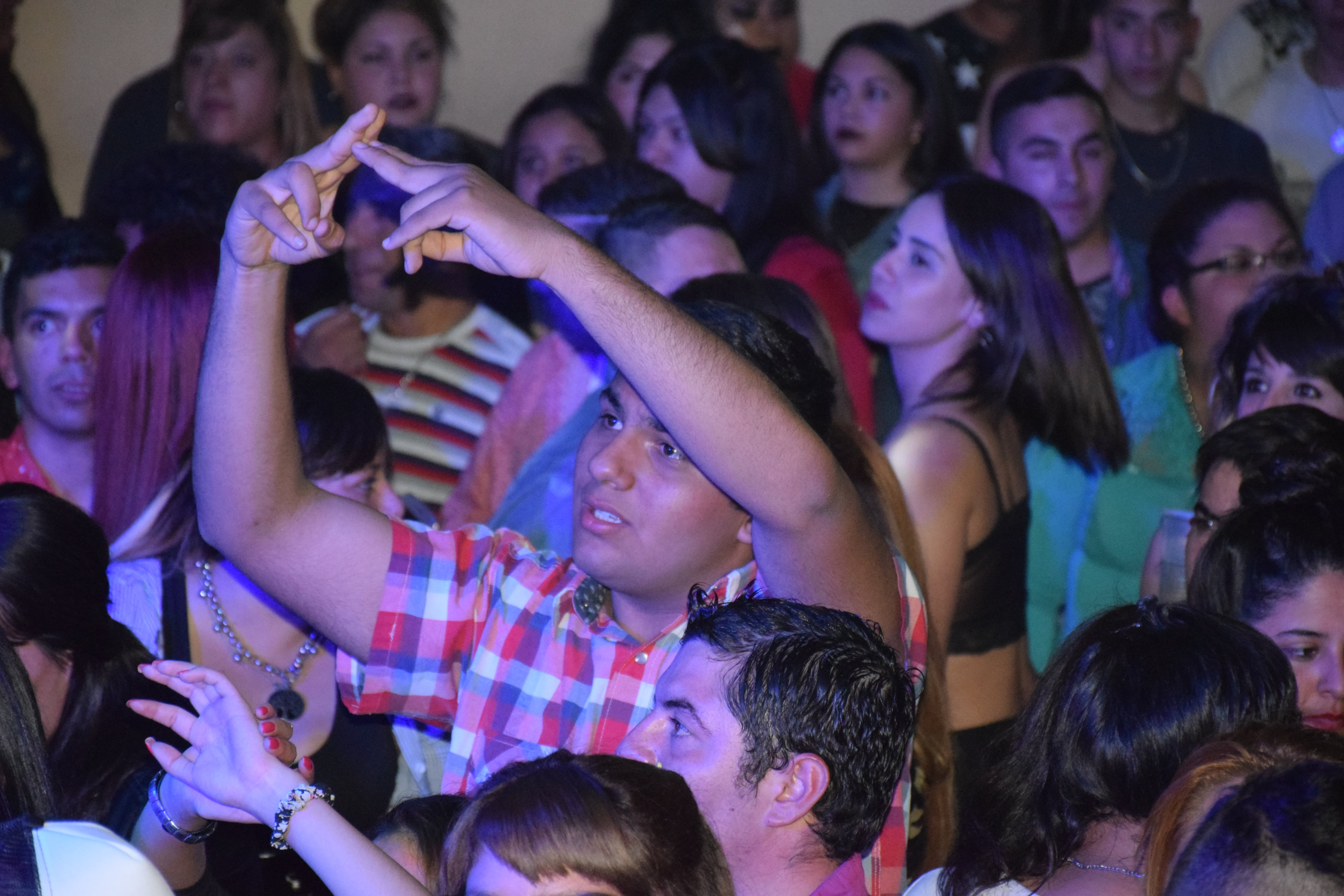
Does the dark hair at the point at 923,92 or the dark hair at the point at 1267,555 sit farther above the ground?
the dark hair at the point at 923,92

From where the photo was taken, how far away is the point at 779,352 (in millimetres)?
1924

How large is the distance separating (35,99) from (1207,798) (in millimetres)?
5103

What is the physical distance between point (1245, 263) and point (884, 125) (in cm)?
115

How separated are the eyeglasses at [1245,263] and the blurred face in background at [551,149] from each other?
1.72m

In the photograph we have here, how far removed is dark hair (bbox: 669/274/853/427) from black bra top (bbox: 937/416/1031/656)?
0.37m

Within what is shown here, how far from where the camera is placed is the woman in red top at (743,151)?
3.68 meters

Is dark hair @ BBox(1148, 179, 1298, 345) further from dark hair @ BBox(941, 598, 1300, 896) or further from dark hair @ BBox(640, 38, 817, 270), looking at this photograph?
dark hair @ BBox(941, 598, 1300, 896)

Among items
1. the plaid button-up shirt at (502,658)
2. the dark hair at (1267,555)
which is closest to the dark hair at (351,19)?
the plaid button-up shirt at (502,658)

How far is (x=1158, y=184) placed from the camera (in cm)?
466

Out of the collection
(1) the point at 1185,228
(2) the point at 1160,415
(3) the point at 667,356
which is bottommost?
(2) the point at 1160,415

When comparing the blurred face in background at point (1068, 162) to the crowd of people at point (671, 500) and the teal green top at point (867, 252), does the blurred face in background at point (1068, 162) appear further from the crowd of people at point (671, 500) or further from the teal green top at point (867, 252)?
the teal green top at point (867, 252)

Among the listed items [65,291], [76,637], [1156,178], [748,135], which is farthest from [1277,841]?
[1156,178]

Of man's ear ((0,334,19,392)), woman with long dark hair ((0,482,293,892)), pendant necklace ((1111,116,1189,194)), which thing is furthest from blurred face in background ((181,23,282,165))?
pendant necklace ((1111,116,1189,194))

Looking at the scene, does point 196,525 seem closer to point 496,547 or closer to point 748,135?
point 496,547
